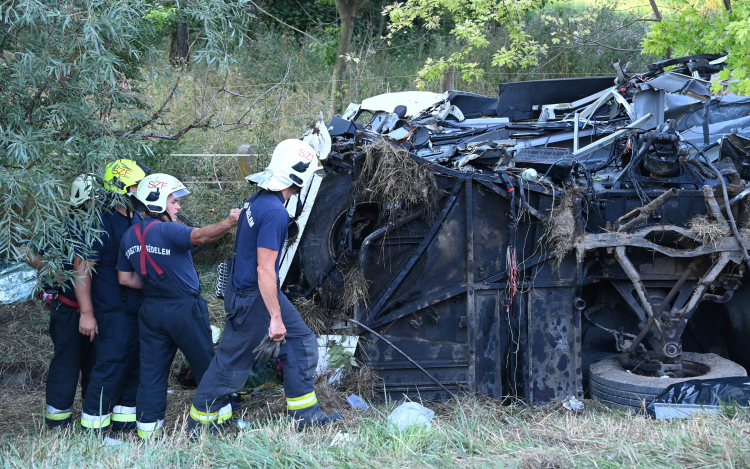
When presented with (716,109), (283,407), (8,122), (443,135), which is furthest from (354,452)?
(716,109)

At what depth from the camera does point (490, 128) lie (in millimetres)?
6434

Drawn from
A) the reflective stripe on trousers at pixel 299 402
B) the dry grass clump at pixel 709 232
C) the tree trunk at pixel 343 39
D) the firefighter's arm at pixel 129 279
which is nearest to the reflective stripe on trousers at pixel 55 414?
the firefighter's arm at pixel 129 279

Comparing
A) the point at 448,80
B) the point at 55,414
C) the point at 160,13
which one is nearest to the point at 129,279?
the point at 55,414

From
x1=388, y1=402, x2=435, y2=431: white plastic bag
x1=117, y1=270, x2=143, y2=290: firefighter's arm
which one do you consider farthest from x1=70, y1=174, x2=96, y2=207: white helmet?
x1=388, y1=402, x2=435, y2=431: white plastic bag

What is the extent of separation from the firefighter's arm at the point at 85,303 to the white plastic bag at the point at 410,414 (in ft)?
6.50

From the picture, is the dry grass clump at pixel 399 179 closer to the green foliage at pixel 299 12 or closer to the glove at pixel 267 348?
the glove at pixel 267 348

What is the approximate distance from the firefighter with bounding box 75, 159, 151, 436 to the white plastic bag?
1765 millimetres

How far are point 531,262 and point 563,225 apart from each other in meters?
0.35

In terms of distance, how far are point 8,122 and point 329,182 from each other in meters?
2.35

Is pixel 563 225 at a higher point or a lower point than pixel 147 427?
higher

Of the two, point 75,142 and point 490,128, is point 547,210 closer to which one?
point 490,128

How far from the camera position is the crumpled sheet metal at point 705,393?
407 centimetres

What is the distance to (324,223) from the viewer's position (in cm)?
523

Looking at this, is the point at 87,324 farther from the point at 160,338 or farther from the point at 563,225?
the point at 563,225
